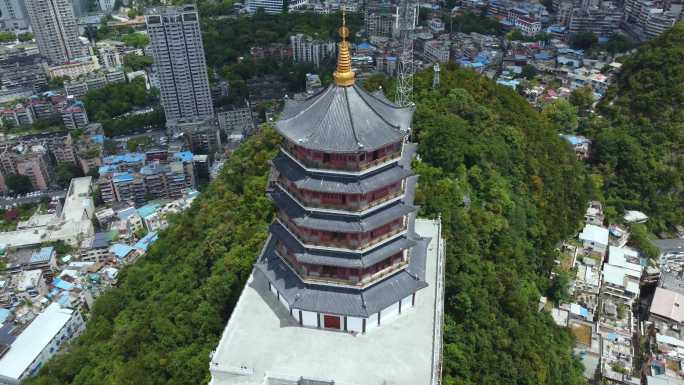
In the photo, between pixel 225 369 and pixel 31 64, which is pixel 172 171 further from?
pixel 31 64

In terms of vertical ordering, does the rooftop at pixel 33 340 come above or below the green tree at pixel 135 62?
below

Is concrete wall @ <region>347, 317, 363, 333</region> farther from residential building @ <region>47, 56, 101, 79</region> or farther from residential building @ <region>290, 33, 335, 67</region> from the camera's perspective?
residential building @ <region>47, 56, 101, 79</region>

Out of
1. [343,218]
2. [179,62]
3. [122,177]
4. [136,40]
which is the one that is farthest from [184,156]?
[136,40]

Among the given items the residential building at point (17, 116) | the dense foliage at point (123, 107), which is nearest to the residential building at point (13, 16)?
the residential building at point (17, 116)

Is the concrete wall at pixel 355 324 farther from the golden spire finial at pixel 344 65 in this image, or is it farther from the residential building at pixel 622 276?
the residential building at pixel 622 276

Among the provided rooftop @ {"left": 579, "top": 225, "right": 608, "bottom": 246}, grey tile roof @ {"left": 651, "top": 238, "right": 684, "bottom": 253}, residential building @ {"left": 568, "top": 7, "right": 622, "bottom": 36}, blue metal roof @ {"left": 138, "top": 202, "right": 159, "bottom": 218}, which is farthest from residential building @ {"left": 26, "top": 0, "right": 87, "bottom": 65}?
grey tile roof @ {"left": 651, "top": 238, "right": 684, "bottom": 253}

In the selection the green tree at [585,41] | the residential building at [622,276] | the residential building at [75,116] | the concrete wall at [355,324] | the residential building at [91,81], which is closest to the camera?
the concrete wall at [355,324]
